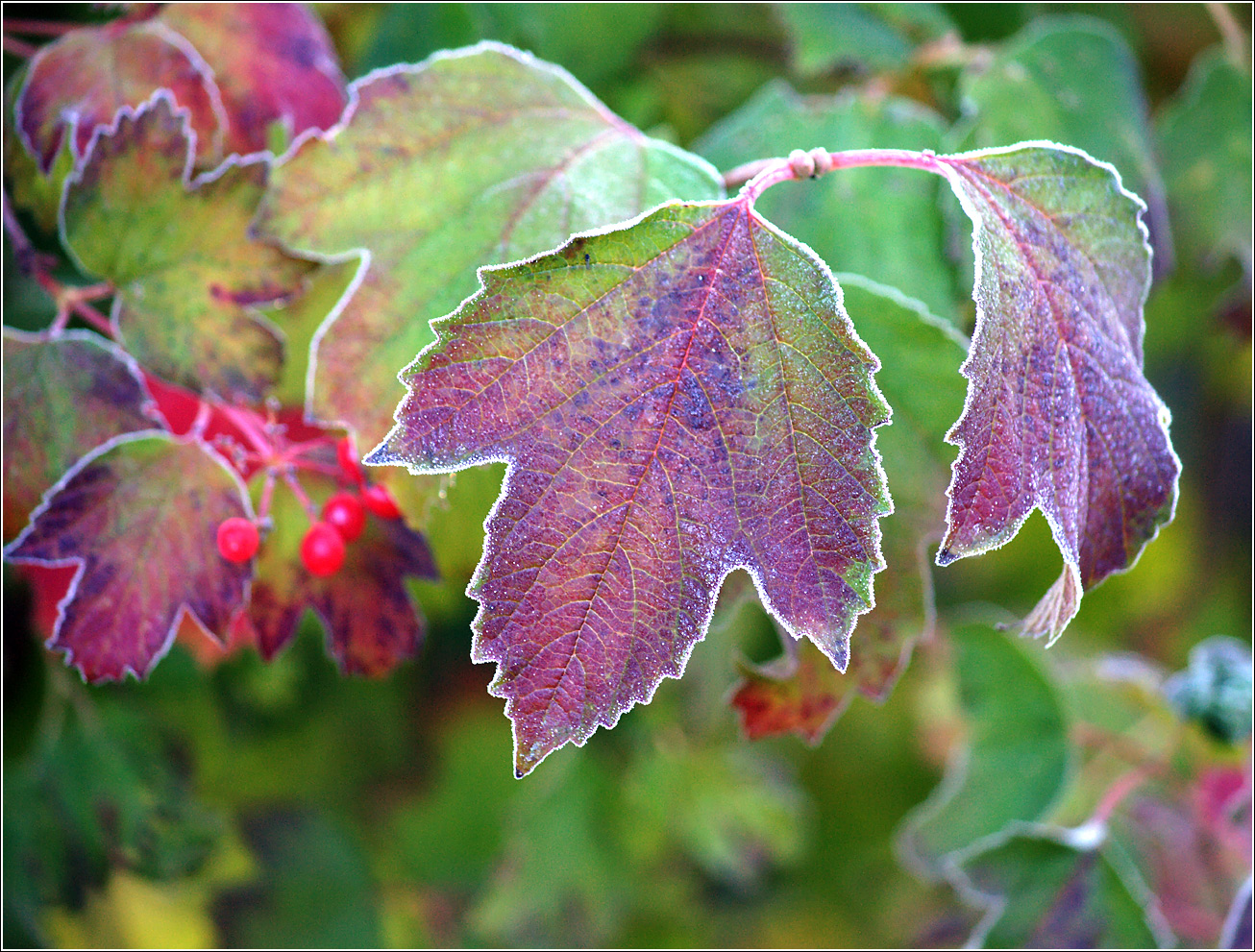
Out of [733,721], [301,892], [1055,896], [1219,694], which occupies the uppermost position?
[1219,694]

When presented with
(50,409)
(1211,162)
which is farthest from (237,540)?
(1211,162)

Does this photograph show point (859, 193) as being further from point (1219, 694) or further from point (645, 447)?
point (1219, 694)

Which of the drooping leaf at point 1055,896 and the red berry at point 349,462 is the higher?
the red berry at point 349,462

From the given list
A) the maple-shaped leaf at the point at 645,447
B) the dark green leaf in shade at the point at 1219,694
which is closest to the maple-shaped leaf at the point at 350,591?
the maple-shaped leaf at the point at 645,447

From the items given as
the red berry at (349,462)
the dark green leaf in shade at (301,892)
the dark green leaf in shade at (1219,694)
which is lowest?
the dark green leaf in shade at (301,892)

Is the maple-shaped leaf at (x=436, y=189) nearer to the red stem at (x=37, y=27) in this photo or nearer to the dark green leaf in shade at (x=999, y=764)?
the red stem at (x=37, y=27)
